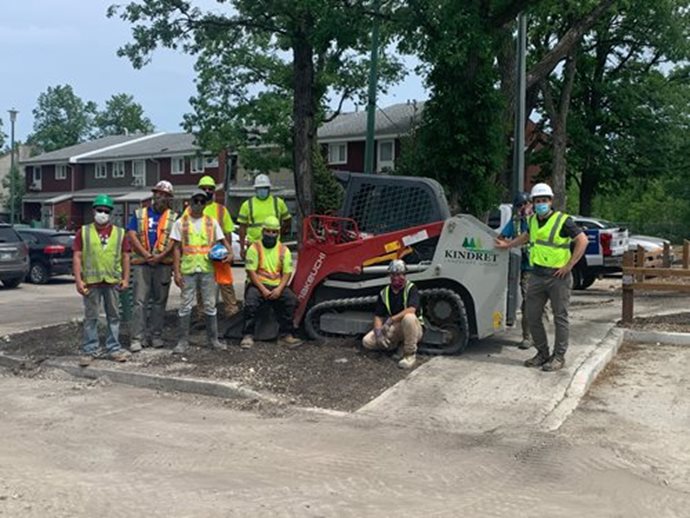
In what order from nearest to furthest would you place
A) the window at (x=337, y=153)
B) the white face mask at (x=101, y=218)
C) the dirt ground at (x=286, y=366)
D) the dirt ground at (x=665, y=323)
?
the dirt ground at (x=286, y=366) < the white face mask at (x=101, y=218) < the dirt ground at (x=665, y=323) < the window at (x=337, y=153)

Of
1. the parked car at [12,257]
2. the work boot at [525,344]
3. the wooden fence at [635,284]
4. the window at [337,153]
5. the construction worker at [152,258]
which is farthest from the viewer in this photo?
the window at [337,153]

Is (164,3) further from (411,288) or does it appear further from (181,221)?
(411,288)

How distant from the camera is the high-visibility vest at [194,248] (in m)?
9.27

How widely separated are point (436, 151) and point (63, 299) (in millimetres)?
9542

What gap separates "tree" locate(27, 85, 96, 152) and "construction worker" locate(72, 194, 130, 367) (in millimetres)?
104509

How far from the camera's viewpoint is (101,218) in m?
9.02

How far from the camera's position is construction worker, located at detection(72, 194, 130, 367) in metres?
8.99

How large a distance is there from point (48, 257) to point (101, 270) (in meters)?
13.3

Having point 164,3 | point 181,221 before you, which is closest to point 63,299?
point 164,3

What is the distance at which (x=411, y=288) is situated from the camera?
894 cm

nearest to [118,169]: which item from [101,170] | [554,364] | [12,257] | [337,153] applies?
[101,170]

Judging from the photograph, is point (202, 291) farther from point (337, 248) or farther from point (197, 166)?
point (197, 166)

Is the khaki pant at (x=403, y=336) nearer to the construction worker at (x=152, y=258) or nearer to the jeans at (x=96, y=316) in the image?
the construction worker at (x=152, y=258)

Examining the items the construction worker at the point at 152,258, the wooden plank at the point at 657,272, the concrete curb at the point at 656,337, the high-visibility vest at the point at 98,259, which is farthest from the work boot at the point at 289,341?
the wooden plank at the point at 657,272
